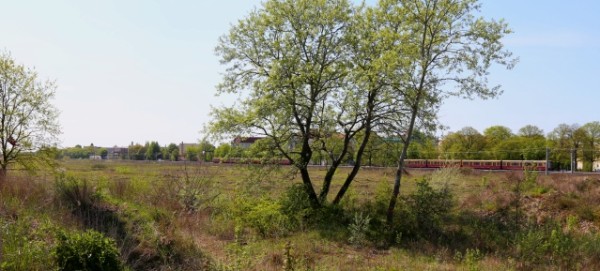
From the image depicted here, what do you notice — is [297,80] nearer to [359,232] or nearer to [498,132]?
[359,232]

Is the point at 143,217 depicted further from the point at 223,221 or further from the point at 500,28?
the point at 500,28

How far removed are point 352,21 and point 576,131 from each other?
200 feet

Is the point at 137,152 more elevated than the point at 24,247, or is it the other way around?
the point at 137,152

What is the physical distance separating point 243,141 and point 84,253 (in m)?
10.5

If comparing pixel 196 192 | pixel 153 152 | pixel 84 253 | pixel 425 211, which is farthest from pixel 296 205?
pixel 153 152

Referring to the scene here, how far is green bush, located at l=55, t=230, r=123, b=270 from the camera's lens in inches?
319

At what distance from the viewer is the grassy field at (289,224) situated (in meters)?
10.6

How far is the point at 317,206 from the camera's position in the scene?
1752 centimetres

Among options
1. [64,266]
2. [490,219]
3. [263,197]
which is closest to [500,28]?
[490,219]

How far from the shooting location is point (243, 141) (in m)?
18.4

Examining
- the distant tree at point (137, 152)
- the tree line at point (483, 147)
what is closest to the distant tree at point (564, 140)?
the tree line at point (483, 147)

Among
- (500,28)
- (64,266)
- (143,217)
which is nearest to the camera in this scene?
(64,266)

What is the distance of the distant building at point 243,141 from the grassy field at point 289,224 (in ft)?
2.76

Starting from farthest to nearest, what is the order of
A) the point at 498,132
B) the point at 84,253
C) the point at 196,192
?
the point at 498,132 < the point at 196,192 < the point at 84,253
